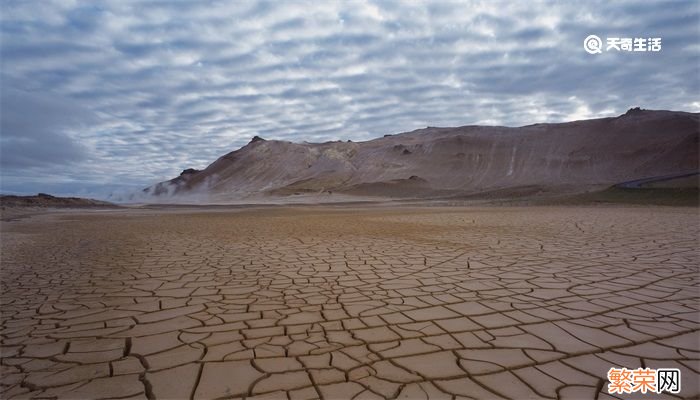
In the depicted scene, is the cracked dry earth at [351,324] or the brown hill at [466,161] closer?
the cracked dry earth at [351,324]

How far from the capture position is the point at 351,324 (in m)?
3.13

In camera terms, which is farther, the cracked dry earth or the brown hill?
the brown hill

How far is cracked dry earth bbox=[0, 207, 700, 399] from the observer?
89.9 inches

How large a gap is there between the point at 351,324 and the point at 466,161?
57485 millimetres

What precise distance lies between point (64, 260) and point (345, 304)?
16.9 ft

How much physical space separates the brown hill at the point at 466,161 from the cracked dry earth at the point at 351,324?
39.5 metres

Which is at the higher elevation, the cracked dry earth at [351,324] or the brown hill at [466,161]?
the brown hill at [466,161]

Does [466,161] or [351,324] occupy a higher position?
[466,161]

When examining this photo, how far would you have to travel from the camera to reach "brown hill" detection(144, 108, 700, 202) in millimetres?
49250

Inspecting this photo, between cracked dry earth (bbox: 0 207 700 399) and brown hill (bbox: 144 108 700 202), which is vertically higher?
brown hill (bbox: 144 108 700 202)

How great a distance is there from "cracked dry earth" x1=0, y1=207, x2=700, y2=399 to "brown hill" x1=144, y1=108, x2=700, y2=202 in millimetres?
39534

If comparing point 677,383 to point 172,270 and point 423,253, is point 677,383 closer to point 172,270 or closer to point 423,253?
point 423,253

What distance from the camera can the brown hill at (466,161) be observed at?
49250 mm

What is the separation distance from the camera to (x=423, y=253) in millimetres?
6422
